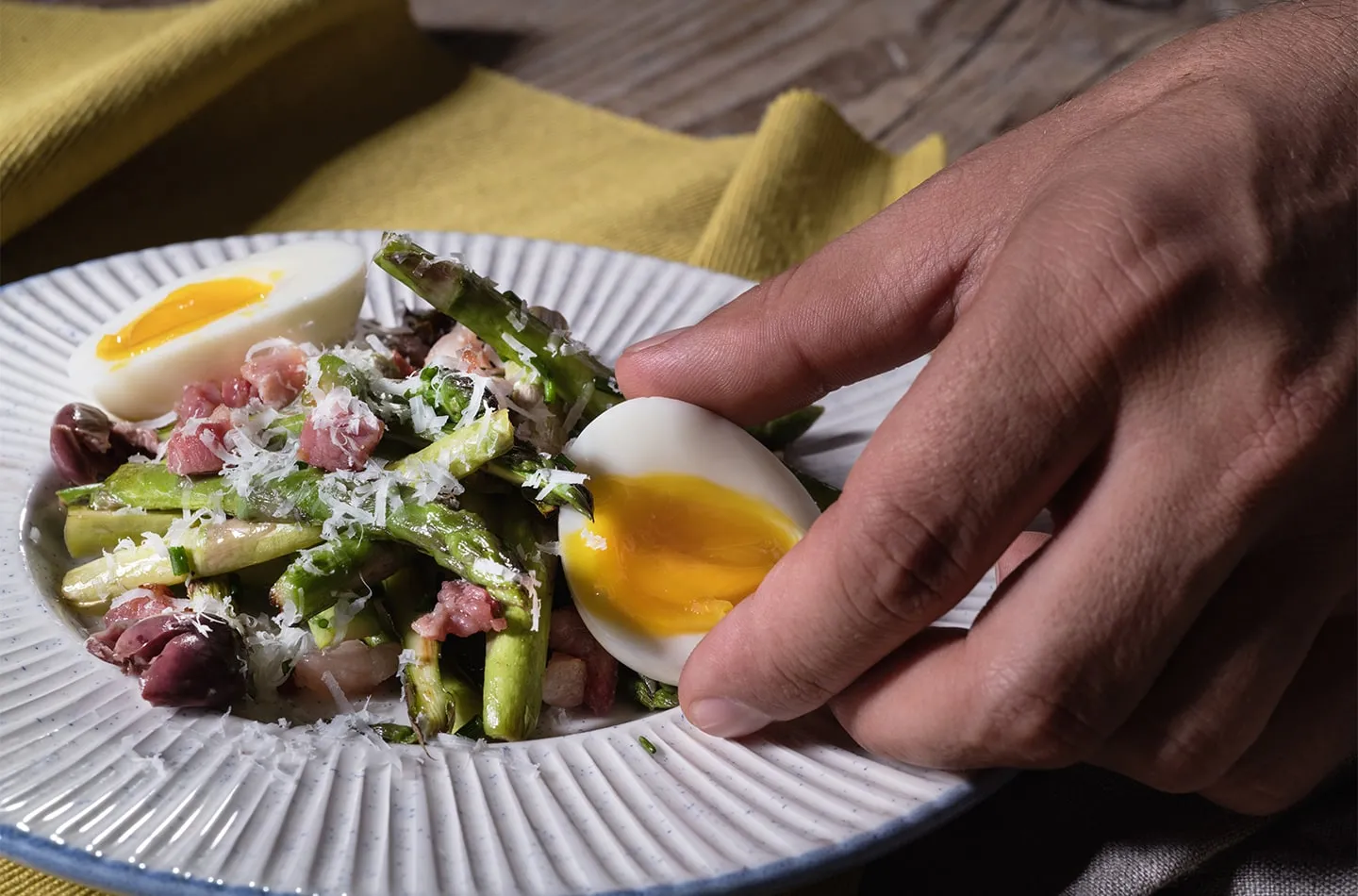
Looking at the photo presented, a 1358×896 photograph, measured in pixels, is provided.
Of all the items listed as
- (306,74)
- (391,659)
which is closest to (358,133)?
(306,74)

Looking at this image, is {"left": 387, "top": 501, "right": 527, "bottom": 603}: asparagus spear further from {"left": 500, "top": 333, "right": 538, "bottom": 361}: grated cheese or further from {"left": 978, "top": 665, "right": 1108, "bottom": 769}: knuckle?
{"left": 978, "top": 665, "right": 1108, "bottom": 769}: knuckle

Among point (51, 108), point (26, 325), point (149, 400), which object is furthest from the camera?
point (51, 108)

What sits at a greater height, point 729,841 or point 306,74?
point 306,74

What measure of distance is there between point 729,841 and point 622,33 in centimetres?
462

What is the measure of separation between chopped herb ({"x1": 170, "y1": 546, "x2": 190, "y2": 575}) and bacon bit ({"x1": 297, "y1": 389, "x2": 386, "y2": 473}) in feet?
0.93

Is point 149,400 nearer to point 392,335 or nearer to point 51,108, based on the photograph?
point 392,335

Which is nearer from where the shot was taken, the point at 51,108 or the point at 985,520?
the point at 985,520

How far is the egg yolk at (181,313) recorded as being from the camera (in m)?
2.66

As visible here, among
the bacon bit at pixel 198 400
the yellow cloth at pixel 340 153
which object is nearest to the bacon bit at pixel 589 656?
the bacon bit at pixel 198 400

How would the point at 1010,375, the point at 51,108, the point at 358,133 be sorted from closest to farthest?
the point at 1010,375 < the point at 51,108 < the point at 358,133

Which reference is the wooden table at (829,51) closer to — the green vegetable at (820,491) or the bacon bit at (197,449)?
the green vegetable at (820,491)

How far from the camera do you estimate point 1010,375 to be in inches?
60.6

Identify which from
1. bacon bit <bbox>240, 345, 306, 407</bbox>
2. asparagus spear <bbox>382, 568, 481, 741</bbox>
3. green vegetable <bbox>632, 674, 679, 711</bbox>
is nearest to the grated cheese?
bacon bit <bbox>240, 345, 306, 407</bbox>

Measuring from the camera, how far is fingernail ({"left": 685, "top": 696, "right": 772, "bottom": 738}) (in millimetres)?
1919
